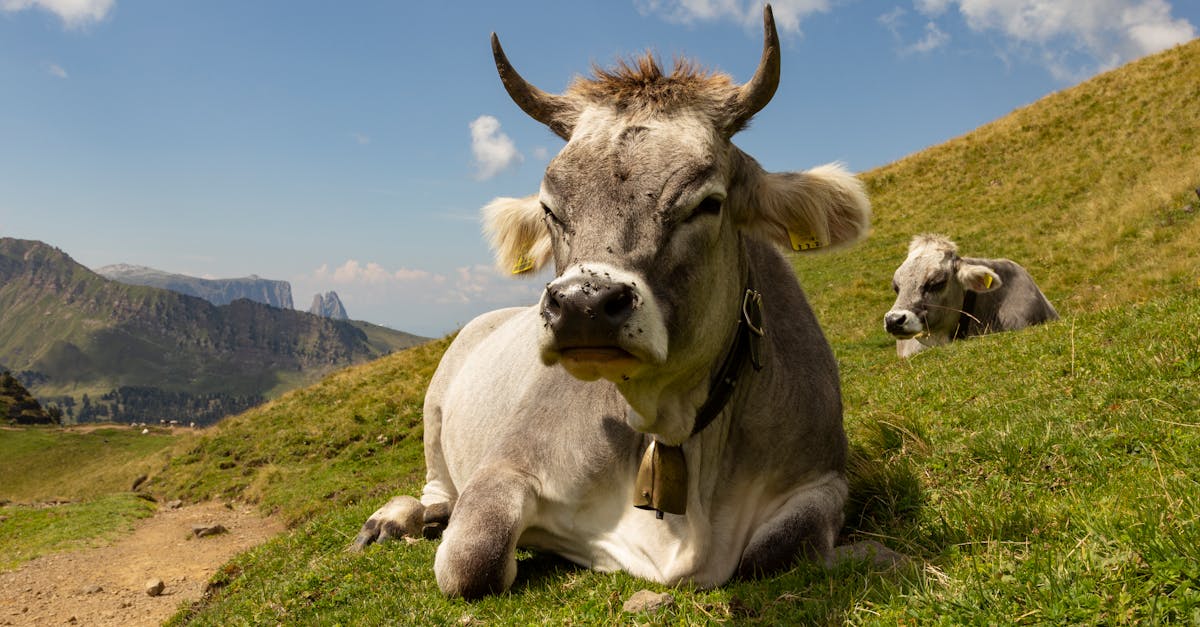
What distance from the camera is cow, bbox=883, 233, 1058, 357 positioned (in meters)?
13.4

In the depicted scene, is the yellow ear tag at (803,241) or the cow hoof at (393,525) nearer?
the yellow ear tag at (803,241)

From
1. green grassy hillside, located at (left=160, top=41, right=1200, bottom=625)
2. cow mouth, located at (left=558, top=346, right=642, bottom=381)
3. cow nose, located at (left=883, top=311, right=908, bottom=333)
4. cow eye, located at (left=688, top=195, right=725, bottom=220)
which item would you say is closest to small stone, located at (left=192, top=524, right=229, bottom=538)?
green grassy hillside, located at (left=160, top=41, right=1200, bottom=625)

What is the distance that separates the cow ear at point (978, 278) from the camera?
524 inches

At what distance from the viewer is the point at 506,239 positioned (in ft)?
17.5

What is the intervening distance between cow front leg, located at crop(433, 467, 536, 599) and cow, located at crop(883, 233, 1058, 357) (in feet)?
33.0

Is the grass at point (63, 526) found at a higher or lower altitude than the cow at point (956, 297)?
lower

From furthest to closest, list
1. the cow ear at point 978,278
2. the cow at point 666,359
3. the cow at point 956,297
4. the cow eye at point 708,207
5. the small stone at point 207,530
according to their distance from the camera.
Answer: the small stone at point 207,530 → the cow at point 956,297 → the cow ear at point 978,278 → the cow eye at point 708,207 → the cow at point 666,359

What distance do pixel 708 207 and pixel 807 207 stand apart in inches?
39.7

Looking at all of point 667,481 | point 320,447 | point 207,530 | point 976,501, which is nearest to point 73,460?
point 320,447

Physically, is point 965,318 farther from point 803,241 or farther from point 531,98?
point 531,98

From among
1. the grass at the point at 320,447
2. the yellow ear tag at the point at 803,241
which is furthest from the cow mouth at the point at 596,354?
the grass at the point at 320,447

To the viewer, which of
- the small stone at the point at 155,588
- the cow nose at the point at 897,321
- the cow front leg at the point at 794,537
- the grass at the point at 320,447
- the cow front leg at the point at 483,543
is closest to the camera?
the cow front leg at the point at 794,537

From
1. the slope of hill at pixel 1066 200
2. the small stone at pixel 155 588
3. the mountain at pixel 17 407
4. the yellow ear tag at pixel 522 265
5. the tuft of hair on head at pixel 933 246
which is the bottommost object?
the mountain at pixel 17 407

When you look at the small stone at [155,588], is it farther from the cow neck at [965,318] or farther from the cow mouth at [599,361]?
the cow neck at [965,318]
